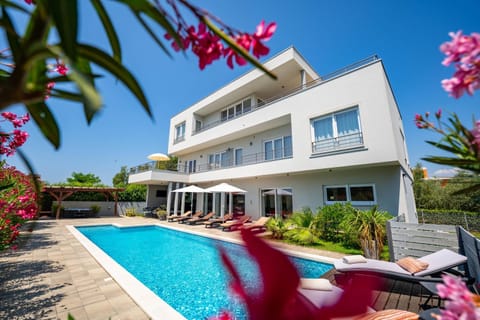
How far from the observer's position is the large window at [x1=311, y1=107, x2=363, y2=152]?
10.1m

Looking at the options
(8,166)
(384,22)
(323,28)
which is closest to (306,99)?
(323,28)

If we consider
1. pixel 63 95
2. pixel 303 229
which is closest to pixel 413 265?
pixel 303 229

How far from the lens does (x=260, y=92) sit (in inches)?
675

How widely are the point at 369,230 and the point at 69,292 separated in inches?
322

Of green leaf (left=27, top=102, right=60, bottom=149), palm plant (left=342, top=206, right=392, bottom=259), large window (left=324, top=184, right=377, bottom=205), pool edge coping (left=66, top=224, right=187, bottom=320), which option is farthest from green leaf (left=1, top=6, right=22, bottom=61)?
large window (left=324, top=184, right=377, bottom=205)

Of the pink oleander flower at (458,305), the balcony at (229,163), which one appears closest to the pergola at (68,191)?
the balcony at (229,163)

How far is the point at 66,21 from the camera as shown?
1.92 feet

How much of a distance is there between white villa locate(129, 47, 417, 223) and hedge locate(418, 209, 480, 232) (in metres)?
4.41

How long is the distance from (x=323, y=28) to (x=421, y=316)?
955cm

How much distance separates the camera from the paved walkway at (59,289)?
11.9 feet

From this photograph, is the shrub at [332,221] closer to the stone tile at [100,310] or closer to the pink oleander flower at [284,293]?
the stone tile at [100,310]

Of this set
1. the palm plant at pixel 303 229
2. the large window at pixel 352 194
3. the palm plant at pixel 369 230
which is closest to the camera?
the palm plant at pixel 369 230

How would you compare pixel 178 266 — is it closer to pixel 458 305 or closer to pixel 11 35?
pixel 11 35

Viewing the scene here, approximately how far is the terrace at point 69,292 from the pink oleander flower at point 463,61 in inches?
102
